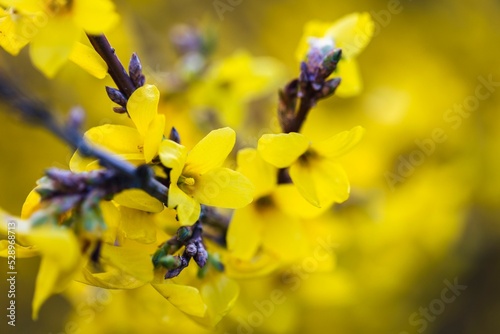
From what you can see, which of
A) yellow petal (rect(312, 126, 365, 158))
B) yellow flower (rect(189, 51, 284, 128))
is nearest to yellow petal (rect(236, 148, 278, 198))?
yellow petal (rect(312, 126, 365, 158))

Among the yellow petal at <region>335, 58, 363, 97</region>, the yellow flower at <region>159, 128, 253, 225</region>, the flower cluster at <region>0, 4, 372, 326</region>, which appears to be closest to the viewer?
the flower cluster at <region>0, 4, 372, 326</region>

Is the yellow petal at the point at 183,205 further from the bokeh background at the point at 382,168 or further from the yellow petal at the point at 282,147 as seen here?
the bokeh background at the point at 382,168

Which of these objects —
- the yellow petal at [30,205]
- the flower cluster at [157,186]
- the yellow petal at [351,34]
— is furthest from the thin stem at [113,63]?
the yellow petal at [351,34]

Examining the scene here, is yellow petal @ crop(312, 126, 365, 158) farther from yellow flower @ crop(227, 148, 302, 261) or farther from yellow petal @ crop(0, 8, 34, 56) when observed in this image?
yellow petal @ crop(0, 8, 34, 56)

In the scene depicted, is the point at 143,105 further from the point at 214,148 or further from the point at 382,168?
the point at 382,168

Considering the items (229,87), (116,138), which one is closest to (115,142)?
(116,138)

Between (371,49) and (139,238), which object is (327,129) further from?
(139,238)

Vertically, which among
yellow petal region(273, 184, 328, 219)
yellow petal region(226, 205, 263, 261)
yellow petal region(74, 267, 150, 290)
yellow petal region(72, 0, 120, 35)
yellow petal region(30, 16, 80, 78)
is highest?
yellow petal region(72, 0, 120, 35)
